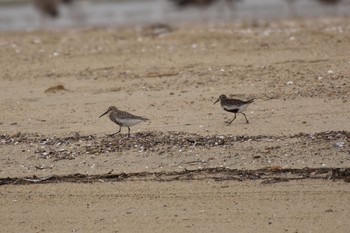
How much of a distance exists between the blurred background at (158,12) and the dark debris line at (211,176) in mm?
14527

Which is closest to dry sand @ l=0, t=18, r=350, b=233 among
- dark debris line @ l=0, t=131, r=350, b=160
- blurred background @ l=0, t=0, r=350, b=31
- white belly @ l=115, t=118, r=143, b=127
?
dark debris line @ l=0, t=131, r=350, b=160

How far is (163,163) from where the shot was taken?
1059cm

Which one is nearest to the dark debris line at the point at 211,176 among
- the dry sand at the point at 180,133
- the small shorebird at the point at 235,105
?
the dry sand at the point at 180,133

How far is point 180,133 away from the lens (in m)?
11.5

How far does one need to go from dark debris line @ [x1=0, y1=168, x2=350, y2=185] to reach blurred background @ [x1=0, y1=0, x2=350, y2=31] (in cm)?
1453

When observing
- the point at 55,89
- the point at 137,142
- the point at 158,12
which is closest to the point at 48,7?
the point at 158,12

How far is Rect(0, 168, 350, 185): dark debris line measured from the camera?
9961 millimetres

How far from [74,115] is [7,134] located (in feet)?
3.39

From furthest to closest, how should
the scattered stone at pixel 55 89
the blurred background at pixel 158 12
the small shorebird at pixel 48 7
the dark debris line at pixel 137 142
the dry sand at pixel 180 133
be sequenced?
1. the small shorebird at pixel 48 7
2. the blurred background at pixel 158 12
3. the scattered stone at pixel 55 89
4. the dark debris line at pixel 137 142
5. the dry sand at pixel 180 133

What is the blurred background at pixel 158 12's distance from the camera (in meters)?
26.2

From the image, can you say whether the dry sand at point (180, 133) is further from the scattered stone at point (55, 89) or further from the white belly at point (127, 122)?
the white belly at point (127, 122)

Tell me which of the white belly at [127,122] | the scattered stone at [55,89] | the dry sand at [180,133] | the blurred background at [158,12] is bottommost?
the blurred background at [158,12]

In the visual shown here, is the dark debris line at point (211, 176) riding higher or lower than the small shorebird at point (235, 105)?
lower

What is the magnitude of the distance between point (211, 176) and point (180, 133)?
139 centimetres
